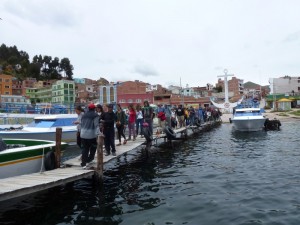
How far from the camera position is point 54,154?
10953 mm

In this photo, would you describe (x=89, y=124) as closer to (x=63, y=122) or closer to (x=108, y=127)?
(x=108, y=127)

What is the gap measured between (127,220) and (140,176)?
4790 mm

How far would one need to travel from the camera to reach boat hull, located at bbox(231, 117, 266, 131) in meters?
30.7

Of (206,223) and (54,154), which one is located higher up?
(54,154)

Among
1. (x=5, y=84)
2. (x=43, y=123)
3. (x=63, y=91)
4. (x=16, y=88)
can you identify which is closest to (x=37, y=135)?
(x=43, y=123)

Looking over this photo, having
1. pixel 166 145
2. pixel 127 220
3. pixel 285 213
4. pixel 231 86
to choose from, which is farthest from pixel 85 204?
pixel 231 86

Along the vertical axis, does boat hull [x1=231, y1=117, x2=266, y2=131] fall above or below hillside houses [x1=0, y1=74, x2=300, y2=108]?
below

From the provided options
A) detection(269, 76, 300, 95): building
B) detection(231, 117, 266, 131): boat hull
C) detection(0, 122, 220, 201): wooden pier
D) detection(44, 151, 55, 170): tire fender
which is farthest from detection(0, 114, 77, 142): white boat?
detection(269, 76, 300, 95): building

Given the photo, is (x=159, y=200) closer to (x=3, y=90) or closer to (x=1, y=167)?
(x=1, y=167)

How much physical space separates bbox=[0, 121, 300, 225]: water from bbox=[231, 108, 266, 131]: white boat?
53.9ft

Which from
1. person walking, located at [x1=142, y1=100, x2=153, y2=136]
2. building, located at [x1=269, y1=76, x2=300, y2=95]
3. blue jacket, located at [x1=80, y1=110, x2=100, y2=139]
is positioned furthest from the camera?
building, located at [x1=269, y1=76, x2=300, y2=95]

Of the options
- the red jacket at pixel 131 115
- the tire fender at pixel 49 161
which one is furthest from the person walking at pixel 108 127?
the red jacket at pixel 131 115

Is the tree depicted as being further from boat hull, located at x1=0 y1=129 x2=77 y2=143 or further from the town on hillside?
boat hull, located at x1=0 y1=129 x2=77 y2=143

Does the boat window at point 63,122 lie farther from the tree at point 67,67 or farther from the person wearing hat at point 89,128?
the tree at point 67,67
